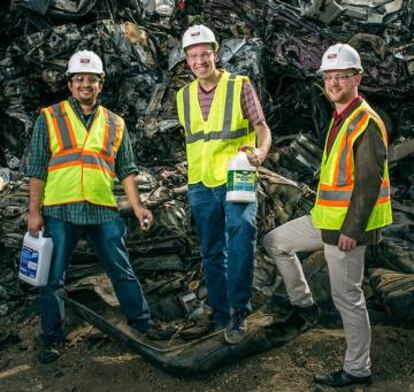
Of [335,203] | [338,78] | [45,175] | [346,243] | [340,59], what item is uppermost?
[340,59]

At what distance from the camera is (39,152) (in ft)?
11.6

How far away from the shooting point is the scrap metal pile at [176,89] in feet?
14.7

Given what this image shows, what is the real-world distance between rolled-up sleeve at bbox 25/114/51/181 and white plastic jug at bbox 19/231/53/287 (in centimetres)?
39

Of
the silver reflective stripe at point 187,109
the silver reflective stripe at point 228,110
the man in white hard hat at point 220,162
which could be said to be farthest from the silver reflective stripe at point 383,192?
the silver reflective stripe at point 187,109

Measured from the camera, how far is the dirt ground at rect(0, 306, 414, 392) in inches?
131

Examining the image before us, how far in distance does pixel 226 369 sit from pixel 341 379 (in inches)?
28.0

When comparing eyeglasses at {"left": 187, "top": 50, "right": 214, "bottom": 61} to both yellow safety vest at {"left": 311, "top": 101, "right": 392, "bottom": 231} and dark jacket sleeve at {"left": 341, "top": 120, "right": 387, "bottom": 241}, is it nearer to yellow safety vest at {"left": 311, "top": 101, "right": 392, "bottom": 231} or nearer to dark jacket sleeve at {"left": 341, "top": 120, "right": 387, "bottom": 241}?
yellow safety vest at {"left": 311, "top": 101, "right": 392, "bottom": 231}

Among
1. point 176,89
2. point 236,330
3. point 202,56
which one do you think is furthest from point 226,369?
point 176,89

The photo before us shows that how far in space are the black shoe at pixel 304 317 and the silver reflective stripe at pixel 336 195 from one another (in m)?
0.86

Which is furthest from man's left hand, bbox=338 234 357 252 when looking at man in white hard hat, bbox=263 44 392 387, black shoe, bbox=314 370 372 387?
black shoe, bbox=314 370 372 387

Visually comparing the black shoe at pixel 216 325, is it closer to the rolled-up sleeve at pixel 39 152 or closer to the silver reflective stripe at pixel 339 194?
the silver reflective stripe at pixel 339 194

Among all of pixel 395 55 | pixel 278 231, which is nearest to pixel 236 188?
pixel 278 231

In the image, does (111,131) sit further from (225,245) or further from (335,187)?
(335,187)

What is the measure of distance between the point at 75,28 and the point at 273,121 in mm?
2547
